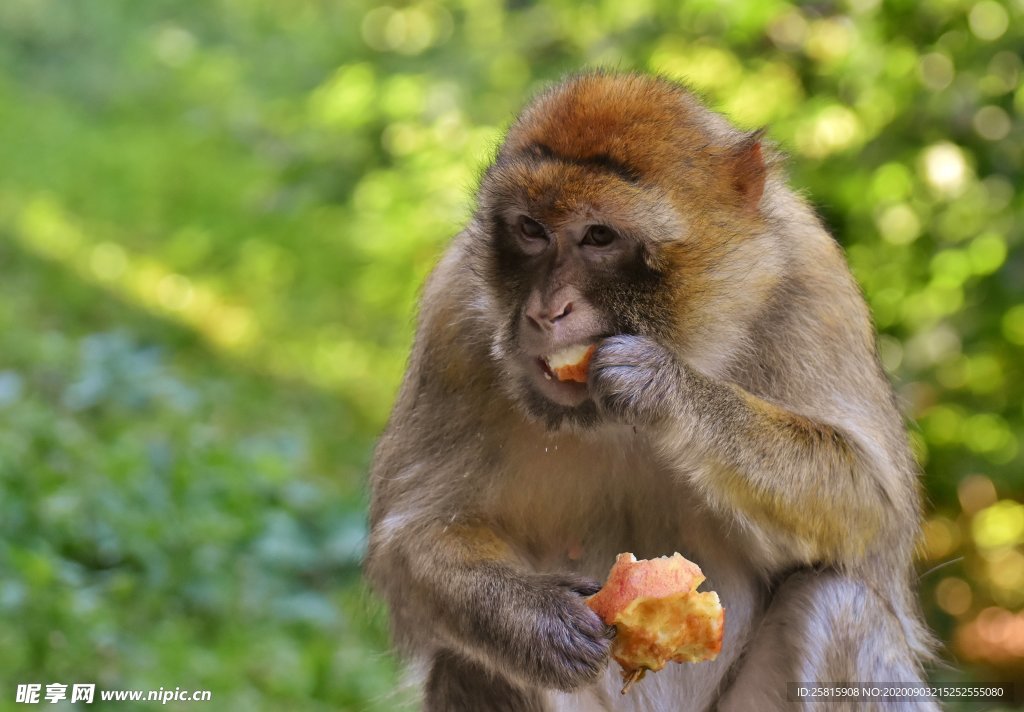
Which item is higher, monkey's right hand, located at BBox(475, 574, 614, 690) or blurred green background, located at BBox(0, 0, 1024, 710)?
blurred green background, located at BBox(0, 0, 1024, 710)

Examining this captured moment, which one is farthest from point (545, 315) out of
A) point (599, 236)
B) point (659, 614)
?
point (659, 614)

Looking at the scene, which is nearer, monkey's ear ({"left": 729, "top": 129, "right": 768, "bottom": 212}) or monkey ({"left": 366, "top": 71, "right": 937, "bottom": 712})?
monkey ({"left": 366, "top": 71, "right": 937, "bottom": 712})

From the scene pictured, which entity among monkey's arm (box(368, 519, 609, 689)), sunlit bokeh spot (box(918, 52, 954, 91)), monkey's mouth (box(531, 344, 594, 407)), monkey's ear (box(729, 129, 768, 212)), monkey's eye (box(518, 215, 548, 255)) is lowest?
monkey's arm (box(368, 519, 609, 689))

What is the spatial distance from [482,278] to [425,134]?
9.26 feet

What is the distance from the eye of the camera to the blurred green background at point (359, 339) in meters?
5.04

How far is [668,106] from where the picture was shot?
3.73 m

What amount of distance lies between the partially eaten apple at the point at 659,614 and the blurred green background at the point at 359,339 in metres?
1.19

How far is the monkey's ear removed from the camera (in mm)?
3785

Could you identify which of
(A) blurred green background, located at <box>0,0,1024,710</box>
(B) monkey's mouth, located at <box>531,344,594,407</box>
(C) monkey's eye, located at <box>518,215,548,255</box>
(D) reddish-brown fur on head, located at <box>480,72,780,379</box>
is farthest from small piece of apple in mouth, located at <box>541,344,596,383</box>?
(A) blurred green background, located at <box>0,0,1024,710</box>

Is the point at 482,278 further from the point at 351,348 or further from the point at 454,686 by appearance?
the point at 351,348

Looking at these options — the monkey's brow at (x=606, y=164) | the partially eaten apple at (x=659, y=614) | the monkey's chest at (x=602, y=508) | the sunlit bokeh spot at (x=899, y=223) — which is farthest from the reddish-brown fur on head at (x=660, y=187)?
the sunlit bokeh spot at (x=899, y=223)

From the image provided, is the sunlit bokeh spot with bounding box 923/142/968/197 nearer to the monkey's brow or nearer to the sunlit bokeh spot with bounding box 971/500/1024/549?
the sunlit bokeh spot with bounding box 971/500/1024/549

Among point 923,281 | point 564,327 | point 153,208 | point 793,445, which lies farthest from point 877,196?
point 153,208

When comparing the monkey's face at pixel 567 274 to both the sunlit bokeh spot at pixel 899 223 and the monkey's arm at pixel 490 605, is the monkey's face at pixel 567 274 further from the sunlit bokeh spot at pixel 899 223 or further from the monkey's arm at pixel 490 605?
the sunlit bokeh spot at pixel 899 223
